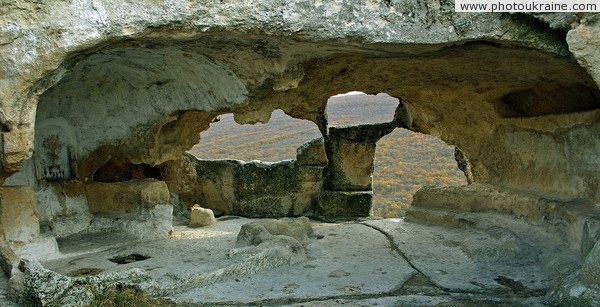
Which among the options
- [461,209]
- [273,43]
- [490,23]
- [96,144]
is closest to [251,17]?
[273,43]

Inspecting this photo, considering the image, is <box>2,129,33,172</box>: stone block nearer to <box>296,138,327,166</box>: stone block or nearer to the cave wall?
the cave wall

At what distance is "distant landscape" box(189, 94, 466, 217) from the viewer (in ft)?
49.8

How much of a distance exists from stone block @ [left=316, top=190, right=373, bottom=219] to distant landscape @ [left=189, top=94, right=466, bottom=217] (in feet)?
16.9

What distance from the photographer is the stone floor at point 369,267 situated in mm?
3342

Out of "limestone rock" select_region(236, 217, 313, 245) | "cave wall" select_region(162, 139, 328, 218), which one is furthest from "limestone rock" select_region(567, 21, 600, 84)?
"cave wall" select_region(162, 139, 328, 218)

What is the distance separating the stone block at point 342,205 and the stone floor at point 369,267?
3.27 metres

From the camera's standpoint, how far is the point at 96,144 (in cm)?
512

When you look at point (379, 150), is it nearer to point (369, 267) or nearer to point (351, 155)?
point (351, 155)

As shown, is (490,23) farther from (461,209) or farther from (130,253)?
(130,253)

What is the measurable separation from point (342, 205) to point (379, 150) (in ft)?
32.0

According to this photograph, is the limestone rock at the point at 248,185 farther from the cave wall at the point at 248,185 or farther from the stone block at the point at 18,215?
the stone block at the point at 18,215

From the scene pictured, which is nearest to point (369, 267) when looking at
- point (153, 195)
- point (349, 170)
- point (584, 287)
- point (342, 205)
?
point (584, 287)

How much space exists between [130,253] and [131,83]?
1.35 m

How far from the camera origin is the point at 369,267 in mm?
3961
